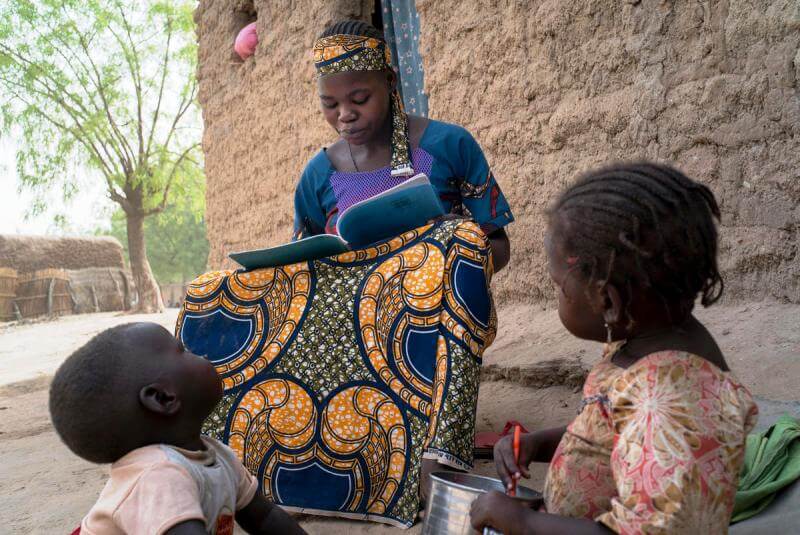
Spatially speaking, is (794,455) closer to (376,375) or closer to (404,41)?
(376,375)

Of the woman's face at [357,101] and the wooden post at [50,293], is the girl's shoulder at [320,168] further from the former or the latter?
the wooden post at [50,293]

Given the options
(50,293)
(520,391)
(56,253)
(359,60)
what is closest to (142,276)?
(56,253)

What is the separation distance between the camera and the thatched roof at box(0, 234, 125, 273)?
14.1m

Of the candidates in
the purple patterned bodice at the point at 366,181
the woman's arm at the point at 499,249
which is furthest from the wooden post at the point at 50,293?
the woman's arm at the point at 499,249

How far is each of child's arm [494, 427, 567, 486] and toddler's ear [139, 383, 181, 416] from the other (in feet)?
2.23

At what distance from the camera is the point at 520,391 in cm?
305

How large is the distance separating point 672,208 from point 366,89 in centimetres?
168

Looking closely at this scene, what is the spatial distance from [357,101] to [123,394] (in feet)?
4.96

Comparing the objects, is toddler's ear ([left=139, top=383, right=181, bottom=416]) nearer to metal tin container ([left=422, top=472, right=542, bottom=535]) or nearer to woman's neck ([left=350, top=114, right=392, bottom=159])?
metal tin container ([left=422, top=472, right=542, bottom=535])

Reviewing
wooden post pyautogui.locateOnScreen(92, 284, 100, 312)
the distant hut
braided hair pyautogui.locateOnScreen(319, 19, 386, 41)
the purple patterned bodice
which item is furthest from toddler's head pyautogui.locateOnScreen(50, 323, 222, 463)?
wooden post pyautogui.locateOnScreen(92, 284, 100, 312)

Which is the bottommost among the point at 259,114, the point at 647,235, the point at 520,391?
the point at 520,391

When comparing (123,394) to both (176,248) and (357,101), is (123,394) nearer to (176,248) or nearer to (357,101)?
(357,101)

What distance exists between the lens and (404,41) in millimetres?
4867

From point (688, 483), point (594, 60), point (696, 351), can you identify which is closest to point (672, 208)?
point (696, 351)
